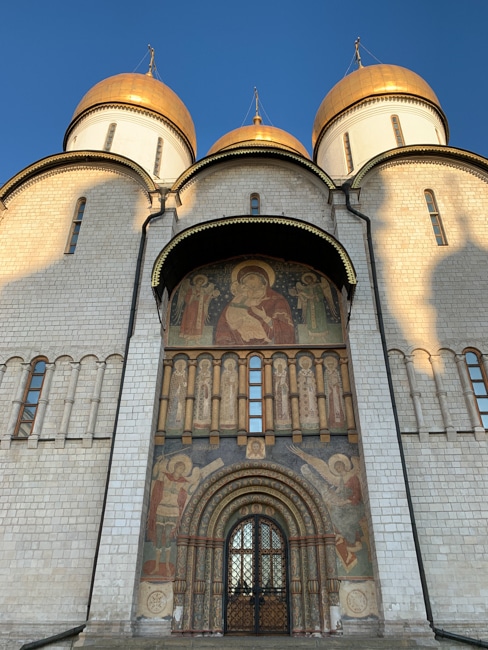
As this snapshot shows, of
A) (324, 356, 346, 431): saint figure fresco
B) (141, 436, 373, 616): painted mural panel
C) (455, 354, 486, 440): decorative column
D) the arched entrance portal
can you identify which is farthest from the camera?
(324, 356, 346, 431): saint figure fresco

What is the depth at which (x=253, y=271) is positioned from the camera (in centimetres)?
1032

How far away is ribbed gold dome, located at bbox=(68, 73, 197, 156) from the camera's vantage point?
14594 millimetres

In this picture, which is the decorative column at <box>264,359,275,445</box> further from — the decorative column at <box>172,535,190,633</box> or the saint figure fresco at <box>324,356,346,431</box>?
the decorative column at <box>172,535,190,633</box>

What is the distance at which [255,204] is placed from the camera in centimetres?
1120

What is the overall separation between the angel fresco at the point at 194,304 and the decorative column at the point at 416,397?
3.71 meters

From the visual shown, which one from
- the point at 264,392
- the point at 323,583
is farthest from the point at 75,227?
the point at 323,583

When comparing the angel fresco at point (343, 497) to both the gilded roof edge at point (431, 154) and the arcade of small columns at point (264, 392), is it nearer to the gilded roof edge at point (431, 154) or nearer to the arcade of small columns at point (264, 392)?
the arcade of small columns at point (264, 392)

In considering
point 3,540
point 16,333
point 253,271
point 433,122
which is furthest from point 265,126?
point 3,540

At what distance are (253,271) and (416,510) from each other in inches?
205

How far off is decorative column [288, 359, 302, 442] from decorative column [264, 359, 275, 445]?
13.3 inches

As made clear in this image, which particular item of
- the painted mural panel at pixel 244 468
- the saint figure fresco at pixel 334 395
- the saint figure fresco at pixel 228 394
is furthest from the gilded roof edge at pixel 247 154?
the painted mural panel at pixel 244 468

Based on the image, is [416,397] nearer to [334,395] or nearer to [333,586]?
[334,395]

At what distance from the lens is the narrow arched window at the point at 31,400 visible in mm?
8695

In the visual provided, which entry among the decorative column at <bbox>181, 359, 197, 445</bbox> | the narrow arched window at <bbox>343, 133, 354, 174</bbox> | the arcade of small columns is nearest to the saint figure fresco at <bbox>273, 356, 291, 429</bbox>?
the arcade of small columns
